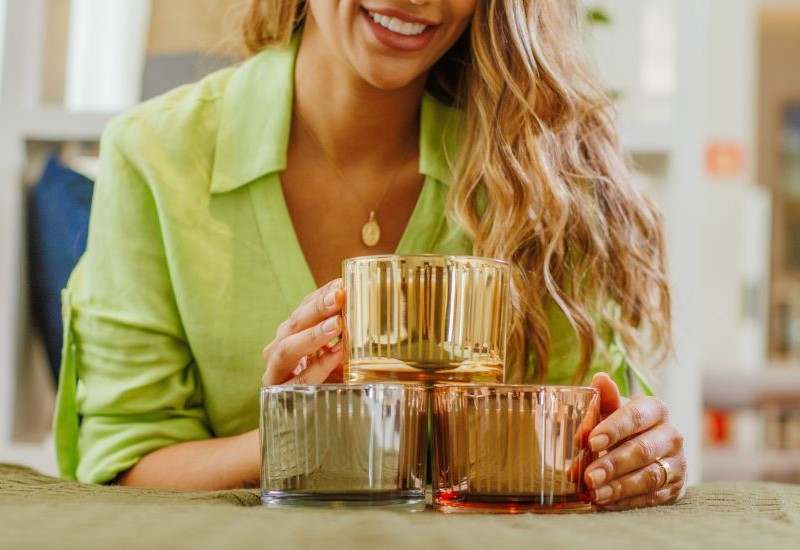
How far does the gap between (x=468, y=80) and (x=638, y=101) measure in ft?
1.59

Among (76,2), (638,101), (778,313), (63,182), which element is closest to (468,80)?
(638,101)

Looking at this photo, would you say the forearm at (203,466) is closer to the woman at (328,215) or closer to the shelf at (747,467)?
the woman at (328,215)

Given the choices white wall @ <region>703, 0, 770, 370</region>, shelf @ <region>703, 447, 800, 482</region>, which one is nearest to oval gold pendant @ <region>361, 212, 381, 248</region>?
shelf @ <region>703, 447, 800, 482</region>

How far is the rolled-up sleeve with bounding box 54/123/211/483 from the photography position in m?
1.13

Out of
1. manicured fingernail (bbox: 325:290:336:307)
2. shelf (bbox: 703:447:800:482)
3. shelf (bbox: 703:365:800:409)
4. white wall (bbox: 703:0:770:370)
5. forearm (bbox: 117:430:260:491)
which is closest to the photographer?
manicured fingernail (bbox: 325:290:336:307)

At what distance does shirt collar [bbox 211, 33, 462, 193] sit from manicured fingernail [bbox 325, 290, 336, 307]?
1.25 feet

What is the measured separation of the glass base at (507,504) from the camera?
2.39ft

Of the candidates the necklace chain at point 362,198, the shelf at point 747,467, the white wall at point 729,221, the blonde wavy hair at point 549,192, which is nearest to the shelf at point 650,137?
the blonde wavy hair at point 549,192

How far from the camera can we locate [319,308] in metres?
0.84

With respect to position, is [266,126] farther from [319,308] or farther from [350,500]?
[350,500]

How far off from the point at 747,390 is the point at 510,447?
176 centimetres

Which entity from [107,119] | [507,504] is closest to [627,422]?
[507,504]

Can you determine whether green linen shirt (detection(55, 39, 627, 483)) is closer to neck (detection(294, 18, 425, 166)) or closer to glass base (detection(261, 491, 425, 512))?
neck (detection(294, 18, 425, 166))

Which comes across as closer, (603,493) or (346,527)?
(346,527)
